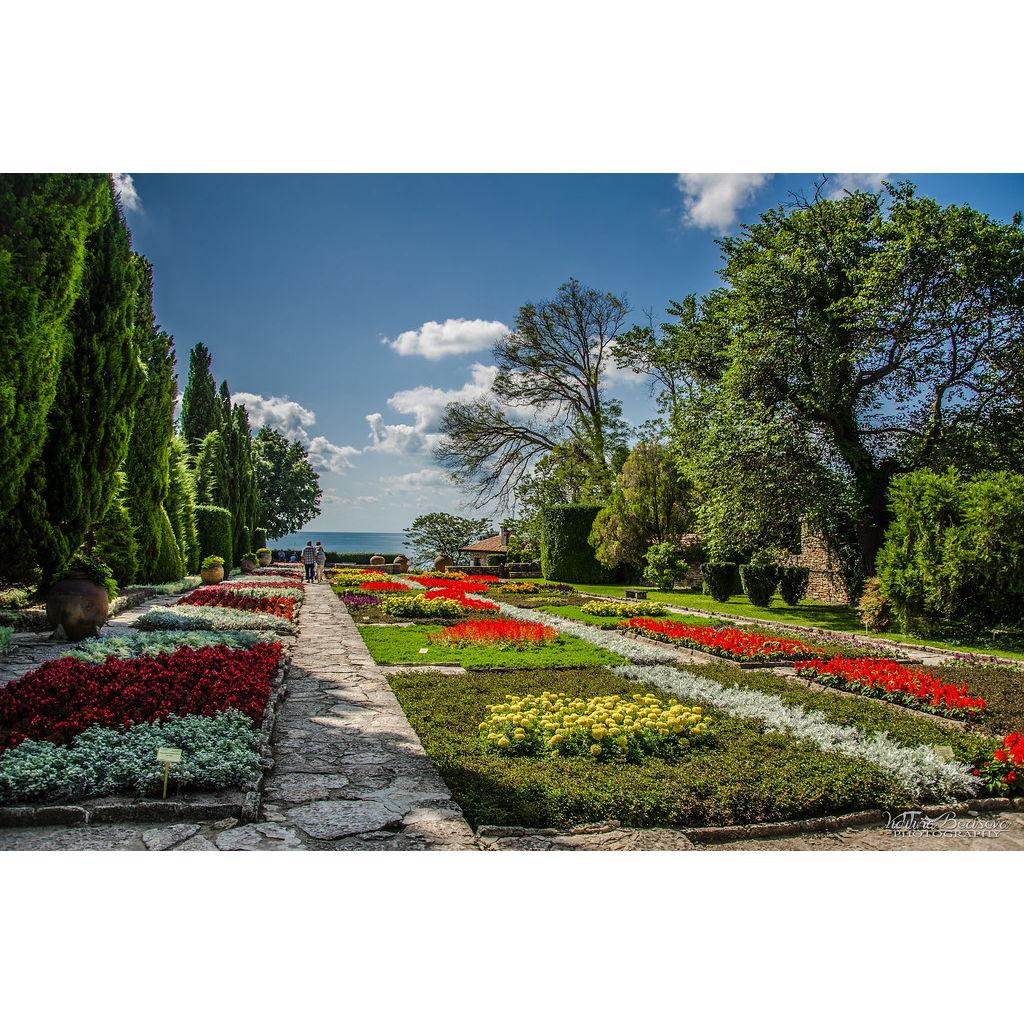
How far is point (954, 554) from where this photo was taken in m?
9.83

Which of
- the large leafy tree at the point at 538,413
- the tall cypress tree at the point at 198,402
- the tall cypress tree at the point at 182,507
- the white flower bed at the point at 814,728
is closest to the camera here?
the white flower bed at the point at 814,728

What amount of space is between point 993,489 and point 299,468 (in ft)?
116

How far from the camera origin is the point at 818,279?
13.3 m

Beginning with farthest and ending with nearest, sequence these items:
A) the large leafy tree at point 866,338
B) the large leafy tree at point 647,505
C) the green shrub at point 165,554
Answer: the large leafy tree at point 647,505
the green shrub at point 165,554
the large leafy tree at point 866,338

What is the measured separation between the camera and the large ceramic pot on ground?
26.1 feet

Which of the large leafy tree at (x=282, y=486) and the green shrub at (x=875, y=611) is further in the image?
the large leafy tree at (x=282, y=486)

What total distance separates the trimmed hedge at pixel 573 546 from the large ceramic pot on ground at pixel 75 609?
1706 centimetres

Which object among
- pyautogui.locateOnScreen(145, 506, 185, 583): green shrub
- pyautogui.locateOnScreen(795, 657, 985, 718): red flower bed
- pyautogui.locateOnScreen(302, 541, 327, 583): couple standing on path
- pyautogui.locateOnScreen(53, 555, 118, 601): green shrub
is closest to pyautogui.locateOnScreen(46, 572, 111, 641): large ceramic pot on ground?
pyautogui.locateOnScreen(53, 555, 118, 601): green shrub

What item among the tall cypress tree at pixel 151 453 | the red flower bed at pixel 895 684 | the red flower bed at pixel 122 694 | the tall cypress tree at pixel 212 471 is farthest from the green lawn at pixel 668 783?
the tall cypress tree at pixel 212 471

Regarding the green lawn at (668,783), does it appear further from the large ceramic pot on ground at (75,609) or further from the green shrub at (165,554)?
the green shrub at (165,554)

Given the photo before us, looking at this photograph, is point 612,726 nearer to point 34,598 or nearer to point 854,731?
point 854,731

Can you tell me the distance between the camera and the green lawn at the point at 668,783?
11.2 ft

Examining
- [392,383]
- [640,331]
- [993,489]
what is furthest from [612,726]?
[640,331]

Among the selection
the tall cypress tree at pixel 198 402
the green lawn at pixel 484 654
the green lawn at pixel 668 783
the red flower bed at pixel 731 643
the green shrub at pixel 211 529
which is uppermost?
the tall cypress tree at pixel 198 402
